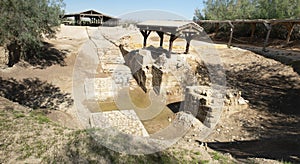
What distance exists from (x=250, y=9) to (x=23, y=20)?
25.8 metres

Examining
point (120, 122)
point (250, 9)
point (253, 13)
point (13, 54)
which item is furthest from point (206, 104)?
point (250, 9)

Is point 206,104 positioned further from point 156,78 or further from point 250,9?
point 250,9

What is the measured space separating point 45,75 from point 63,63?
2474 mm

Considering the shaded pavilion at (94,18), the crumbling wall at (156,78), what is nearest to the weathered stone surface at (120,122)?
the crumbling wall at (156,78)

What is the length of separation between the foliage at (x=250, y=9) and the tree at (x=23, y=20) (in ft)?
66.3

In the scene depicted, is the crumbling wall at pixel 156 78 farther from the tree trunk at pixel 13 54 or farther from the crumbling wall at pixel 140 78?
the tree trunk at pixel 13 54

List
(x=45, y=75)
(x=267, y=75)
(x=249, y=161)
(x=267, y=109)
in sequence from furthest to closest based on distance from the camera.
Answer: (x=267, y=75)
(x=45, y=75)
(x=267, y=109)
(x=249, y=161)

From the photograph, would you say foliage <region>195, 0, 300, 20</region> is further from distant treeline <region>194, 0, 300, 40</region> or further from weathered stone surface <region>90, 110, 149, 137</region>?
weathered stone surface <region>90, 110, 149, 137</region>

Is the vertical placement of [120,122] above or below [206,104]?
below

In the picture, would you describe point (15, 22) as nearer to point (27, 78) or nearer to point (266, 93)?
point (27, 78)

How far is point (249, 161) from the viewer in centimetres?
420

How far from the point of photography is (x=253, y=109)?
816 cm

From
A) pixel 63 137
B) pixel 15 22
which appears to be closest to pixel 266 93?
pixel 63 137

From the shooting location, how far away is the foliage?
18861 mm
